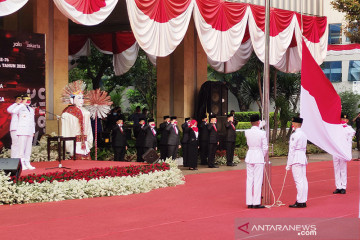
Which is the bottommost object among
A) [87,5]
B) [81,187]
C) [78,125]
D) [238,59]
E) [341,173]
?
[81,187]

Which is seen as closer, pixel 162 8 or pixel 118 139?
pixel 162 8

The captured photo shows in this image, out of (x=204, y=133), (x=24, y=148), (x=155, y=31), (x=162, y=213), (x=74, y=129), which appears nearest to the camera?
(x=162, y=213)

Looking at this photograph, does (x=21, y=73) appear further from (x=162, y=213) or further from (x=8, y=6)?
(x=162, y=213)

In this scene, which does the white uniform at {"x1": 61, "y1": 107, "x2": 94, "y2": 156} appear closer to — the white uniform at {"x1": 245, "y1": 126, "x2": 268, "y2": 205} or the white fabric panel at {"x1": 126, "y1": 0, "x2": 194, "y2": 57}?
the white fabric panel at {"x1": 126, "y1": 0, "x2": 194, "y2": 57}

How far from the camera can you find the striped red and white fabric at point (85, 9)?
1469 cm

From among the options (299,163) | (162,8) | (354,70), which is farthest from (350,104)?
(299,163)

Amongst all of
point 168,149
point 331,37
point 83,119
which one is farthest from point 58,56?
point 331,37

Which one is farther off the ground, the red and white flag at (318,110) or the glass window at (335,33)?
the glass window at (335,33)

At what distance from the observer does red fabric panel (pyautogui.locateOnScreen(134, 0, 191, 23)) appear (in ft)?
54.7

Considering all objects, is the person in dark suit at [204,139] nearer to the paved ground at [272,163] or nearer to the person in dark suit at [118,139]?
the paved ground at [272,163]

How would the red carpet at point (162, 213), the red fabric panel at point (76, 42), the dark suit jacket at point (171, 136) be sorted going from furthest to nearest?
the red fabric panel at point (76, 42) → the dark suit jacket at point (171, 136) → the red carpet at point (162, 213)

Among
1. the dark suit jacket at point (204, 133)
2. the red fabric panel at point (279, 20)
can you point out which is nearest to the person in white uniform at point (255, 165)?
the dark suit jacket at point (204, 133)

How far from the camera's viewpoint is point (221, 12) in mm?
19188

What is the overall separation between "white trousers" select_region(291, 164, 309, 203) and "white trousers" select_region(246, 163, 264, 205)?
63cm
